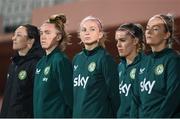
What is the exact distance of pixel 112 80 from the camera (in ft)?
12.4

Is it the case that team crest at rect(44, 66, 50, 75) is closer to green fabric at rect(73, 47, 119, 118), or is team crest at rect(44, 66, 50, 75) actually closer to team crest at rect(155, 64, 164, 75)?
green fabric at rect(73, 47, 119, 118)

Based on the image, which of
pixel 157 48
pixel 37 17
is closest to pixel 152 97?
pixel 157 48

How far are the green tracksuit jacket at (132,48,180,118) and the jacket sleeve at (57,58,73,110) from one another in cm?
52

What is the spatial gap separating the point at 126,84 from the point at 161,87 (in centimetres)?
43

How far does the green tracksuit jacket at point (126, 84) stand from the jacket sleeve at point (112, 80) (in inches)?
2.4

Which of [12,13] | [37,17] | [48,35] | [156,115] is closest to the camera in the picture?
[156,115]

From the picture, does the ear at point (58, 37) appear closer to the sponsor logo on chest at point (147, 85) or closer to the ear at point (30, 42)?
the ear at point (30, 42)

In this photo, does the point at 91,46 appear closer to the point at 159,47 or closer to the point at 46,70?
the point at 46,70

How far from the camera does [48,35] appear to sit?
4070 mm

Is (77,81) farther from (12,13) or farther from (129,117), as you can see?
(12,13)

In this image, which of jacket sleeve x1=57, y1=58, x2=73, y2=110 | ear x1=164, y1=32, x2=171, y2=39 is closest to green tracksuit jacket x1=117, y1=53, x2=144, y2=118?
ear x1=164, y1=32, x2=171, y2=39

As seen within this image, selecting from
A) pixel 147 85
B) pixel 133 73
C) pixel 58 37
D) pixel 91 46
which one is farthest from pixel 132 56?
pixel 58 37

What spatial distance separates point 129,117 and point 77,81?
436mm

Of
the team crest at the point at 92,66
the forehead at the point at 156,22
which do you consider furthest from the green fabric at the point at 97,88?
the forehead at the point at 156,22
